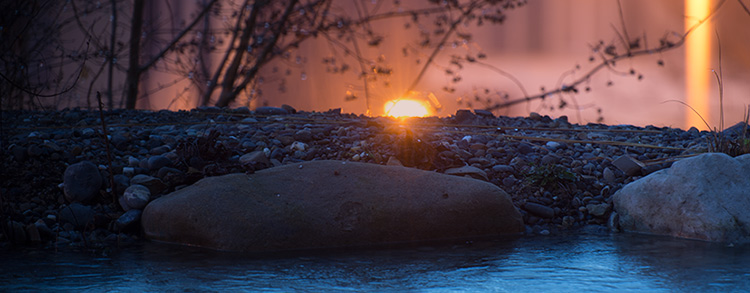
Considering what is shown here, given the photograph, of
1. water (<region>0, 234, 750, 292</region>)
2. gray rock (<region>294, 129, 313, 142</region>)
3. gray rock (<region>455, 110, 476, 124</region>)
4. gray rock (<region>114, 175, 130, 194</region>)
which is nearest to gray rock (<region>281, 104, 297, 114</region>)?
gray rock (<region>294, 129, 313, 142</region>)

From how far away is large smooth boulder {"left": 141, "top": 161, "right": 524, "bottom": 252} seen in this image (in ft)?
12.3

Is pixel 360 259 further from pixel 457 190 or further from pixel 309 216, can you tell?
pixel 457 190

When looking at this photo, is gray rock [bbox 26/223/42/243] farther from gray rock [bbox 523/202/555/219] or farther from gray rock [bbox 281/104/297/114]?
gray rock [bbox 523/202/555/219]

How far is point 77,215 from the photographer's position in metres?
4.15

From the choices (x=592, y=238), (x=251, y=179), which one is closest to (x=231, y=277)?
(x=251, y=179)

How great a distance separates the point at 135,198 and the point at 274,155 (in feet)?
3.65

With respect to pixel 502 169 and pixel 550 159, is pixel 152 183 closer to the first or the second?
pixel 502 169

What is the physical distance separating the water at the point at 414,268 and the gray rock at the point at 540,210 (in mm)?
569

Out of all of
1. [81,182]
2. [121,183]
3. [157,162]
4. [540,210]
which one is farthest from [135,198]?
[540,210]

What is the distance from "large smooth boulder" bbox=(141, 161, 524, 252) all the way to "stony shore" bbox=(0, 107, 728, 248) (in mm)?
320

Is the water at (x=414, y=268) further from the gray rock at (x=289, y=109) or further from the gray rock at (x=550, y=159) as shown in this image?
the gray rock at (x=289, y=109)

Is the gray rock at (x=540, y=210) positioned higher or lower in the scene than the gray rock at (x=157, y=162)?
lower

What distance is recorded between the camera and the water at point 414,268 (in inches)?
110

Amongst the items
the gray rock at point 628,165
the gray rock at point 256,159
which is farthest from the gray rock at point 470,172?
the gray rock at point 256,159
